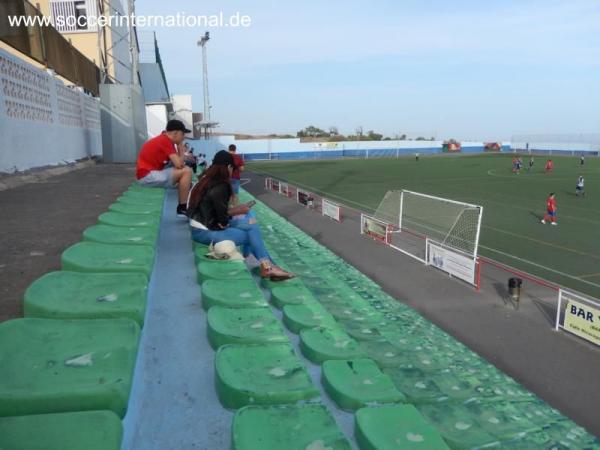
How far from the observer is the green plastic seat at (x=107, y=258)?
3098 millimetres

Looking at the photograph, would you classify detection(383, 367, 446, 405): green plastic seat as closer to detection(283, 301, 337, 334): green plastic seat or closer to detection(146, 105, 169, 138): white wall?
detection(283, 301, 337, 334): green plastic seat

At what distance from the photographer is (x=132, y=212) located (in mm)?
5266

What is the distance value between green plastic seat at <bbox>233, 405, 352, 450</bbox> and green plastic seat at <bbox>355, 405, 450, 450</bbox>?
0.19m

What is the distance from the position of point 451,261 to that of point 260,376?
9284 mm

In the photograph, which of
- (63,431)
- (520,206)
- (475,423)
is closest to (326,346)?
(475,423)

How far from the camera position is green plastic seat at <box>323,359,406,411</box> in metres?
2.46

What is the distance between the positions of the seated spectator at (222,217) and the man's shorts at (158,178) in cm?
211

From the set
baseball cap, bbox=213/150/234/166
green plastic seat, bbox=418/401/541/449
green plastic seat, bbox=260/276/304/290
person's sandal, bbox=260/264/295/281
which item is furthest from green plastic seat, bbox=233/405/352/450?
baseball cap, bbox=213/150/234/166

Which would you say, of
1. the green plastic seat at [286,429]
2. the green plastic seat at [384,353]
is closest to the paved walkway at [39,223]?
the green plastic seat at [286,429]

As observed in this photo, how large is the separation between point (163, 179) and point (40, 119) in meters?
6.19

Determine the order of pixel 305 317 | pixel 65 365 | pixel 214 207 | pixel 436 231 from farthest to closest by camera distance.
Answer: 1. pixel 436 231
2. pixel 214 207
3. pixel 305 317
4. pixel 65 365

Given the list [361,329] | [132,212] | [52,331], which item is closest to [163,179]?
[132,212]

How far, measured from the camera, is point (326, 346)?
3180 mm

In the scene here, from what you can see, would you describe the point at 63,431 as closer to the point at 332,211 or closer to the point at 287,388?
the point at 287,388
